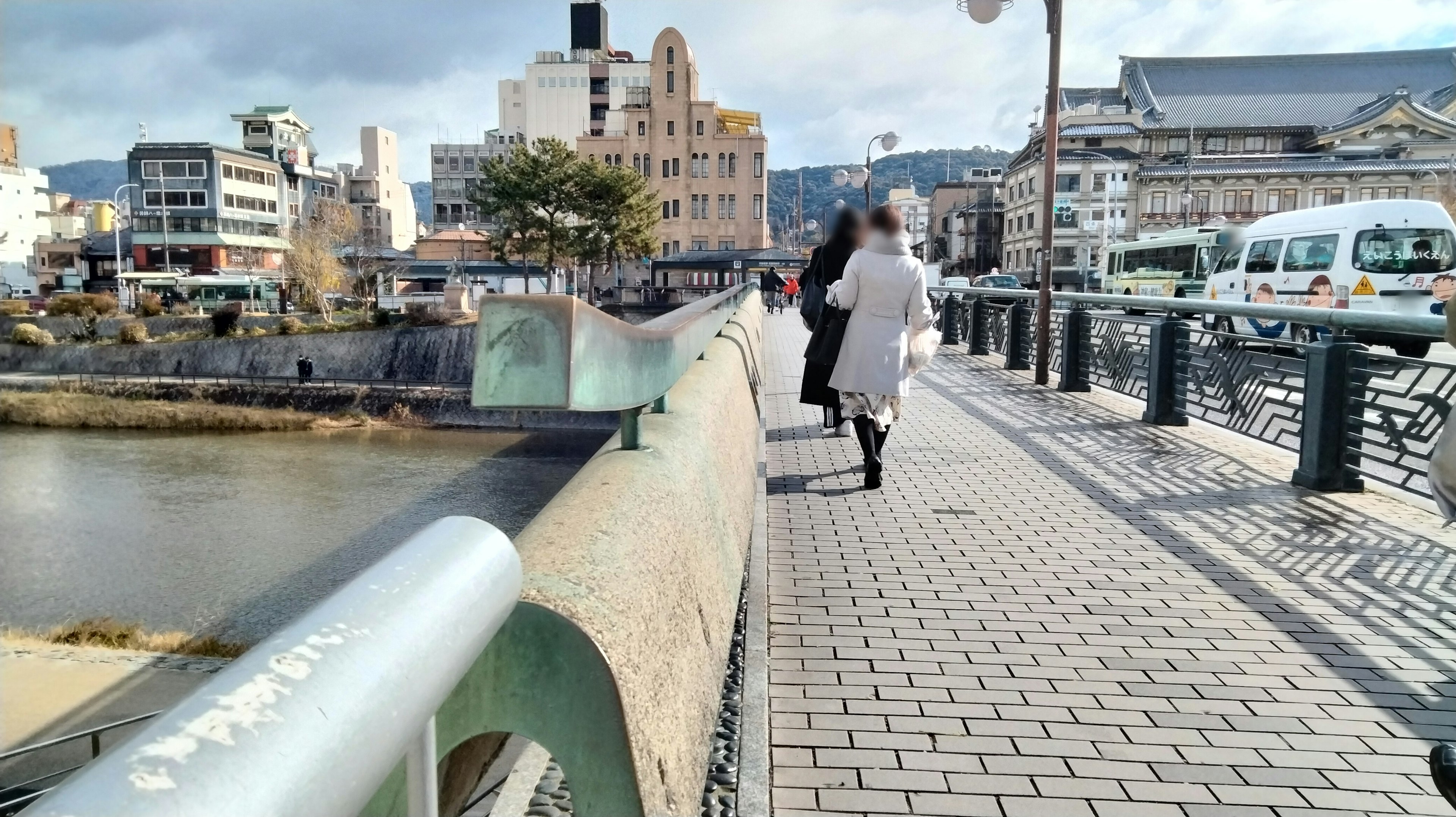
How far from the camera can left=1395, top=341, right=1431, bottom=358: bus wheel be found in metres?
14.6

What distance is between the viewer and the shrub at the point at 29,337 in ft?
200

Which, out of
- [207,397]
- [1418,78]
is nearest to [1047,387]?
[207,397]

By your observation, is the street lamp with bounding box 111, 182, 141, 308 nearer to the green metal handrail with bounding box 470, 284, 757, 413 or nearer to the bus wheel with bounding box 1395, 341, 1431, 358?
the bus wheel with bounding box 1395, 341, 1431, 358

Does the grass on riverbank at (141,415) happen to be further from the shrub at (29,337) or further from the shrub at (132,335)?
the shrub at (29,337)

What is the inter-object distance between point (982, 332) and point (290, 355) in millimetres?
51087

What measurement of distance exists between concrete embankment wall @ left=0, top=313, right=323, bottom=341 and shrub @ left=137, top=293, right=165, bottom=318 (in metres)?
0.58

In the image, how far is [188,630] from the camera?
24.3 m

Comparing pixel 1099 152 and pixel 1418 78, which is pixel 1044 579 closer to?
pixel 1099 152

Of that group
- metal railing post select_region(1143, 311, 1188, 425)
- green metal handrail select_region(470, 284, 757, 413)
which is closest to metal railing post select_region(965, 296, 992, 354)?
metal railing post select_region(1143, 311, 1188, 425)

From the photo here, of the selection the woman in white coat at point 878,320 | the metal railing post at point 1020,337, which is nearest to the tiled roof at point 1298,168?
the metal railing post at point 1020,337

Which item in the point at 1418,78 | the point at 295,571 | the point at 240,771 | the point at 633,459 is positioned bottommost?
the point at 295,571

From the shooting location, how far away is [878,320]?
6.57 m

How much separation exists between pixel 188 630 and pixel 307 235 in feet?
161

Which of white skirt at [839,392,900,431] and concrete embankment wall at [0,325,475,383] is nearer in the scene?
white skirt at [839,392,900,431]
